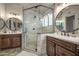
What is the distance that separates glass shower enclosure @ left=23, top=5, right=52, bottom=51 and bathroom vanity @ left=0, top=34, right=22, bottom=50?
20 centimetres

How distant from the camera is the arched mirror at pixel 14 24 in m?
2.51

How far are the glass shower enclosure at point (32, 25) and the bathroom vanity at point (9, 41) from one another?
0.65 feet

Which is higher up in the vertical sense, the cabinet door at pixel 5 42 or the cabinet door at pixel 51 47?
the cabinet door at pixel 5 42

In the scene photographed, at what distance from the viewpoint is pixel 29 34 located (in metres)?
2.81

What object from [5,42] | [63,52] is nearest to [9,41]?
[5,42]

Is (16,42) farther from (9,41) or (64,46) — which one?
(64,46)

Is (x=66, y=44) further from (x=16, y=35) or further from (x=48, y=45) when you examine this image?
(x=16, y=35)

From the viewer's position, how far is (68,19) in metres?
2.58

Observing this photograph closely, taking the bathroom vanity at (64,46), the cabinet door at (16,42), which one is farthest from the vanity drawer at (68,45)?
the cabinet door at (16,42)

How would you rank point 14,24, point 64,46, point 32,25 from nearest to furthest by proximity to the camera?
point 64,46 < point 14,24 < point 32,25

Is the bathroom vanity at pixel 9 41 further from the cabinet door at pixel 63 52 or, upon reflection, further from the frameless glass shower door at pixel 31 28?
the cabinet door at pixel 63 52

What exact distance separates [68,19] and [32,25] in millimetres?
868

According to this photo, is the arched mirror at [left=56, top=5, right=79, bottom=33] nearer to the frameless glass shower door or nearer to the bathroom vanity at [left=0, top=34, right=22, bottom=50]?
the frameless glass shower door

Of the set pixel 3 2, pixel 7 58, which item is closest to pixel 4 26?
pixel 3 2
